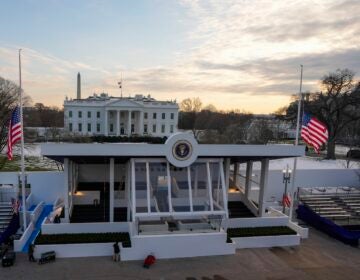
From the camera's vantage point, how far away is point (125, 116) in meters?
78.5

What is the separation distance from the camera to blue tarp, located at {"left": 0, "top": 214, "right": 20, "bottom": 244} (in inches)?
631

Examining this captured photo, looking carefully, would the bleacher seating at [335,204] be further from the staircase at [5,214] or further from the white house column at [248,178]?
the staircase at [5,214]

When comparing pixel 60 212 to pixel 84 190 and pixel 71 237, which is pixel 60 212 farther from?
pixel 71 237

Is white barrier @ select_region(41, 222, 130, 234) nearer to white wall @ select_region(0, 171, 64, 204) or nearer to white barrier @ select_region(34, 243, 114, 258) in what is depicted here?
white barrier @ select_region(34, 243, 114, 258)

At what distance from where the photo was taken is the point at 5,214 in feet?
62.6

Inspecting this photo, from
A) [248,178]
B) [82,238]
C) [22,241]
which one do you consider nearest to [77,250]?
[82,238]

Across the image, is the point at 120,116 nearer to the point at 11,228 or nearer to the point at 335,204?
the point at 335,204

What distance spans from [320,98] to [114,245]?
40904 millimetres

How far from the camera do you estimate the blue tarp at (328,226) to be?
1748 cm

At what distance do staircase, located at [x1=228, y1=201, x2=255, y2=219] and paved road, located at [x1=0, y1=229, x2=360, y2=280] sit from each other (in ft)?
12.3

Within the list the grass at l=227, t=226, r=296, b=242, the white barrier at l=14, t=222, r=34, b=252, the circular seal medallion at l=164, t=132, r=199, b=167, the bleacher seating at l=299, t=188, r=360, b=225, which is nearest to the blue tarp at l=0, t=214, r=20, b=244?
the white barrier at l=14, t=222, r=34, b=252

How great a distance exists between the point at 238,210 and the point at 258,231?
139 inches

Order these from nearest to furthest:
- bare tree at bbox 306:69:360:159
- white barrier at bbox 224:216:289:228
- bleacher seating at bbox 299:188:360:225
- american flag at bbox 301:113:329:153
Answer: american flag at bbox 301:113:329:153, white barrier at bbox 224:216:289:228, bleacher seating at bbox 299:188:360:225, bare tree at bbox 306:69:360:159

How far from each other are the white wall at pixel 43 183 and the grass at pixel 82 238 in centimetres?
838
